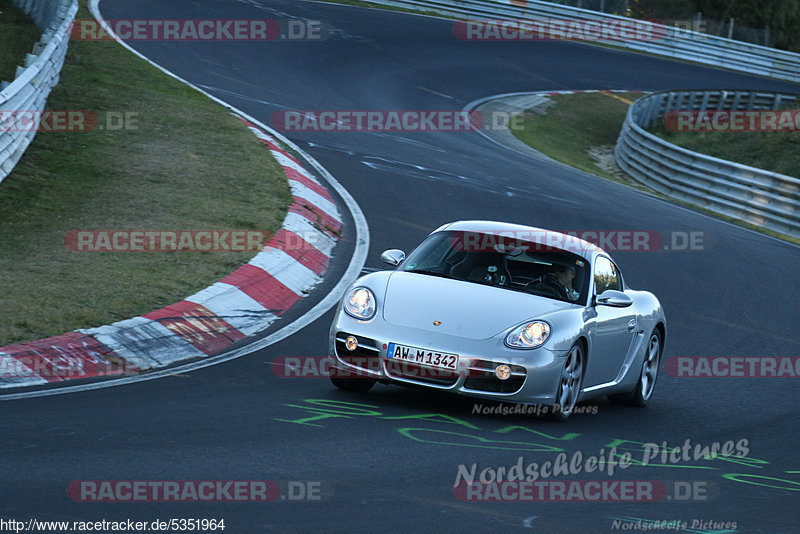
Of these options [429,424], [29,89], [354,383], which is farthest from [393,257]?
[29,89]

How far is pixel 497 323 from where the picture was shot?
7.53m

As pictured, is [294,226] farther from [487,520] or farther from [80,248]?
[487,520]

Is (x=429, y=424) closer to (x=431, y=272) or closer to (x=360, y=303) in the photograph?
(x=360, y=303)

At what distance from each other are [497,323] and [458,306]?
30 cm

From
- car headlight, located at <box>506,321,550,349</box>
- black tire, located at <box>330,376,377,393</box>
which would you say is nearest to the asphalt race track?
black tire, located at <box>330,376,377,393</box>

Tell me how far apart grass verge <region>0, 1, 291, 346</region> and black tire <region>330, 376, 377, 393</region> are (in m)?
1.77

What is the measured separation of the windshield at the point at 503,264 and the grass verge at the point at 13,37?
12.3m

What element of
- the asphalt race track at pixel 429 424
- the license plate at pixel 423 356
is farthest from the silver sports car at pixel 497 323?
the asphalt race track at pixel 429 424

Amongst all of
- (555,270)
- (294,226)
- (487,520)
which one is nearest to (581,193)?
(294,226)

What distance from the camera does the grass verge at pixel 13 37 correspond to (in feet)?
65.3

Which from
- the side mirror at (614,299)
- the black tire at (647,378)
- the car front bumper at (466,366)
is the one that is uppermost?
the side mirror at (614,299)

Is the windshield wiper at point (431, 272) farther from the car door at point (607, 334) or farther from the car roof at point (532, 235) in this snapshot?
the car door at point (607, 334)

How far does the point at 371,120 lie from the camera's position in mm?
23297

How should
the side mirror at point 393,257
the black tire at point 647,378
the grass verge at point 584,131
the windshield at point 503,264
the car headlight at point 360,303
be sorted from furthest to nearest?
the grass verge at point 584,131, the black tire at point 647,378, the side mirror at point 393,257, the windshield at point 503,264, the car headlight at point 360,303
